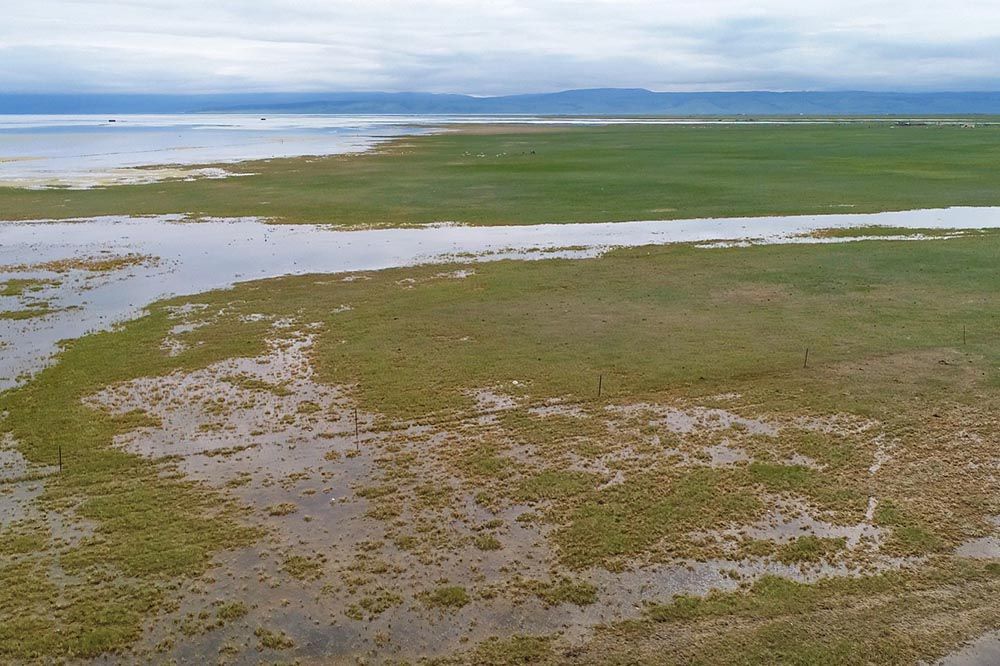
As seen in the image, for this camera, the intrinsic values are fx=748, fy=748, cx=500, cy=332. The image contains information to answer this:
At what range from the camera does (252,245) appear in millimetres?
48500

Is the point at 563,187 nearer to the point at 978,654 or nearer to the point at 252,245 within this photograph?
the point at 252,245

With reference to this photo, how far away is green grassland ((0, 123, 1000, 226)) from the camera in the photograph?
6009cm

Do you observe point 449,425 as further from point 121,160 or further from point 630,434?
point 121,160

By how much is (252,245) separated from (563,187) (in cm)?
3375

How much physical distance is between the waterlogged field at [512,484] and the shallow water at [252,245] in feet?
14.5

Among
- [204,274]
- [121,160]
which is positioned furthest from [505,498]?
[121,160]

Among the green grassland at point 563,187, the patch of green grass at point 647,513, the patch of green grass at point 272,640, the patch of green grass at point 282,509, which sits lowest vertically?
the patch of green grass at point 272,640

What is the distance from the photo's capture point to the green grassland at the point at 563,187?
60.1 metres

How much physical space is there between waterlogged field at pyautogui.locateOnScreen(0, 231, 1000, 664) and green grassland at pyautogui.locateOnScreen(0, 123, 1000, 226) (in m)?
27.1

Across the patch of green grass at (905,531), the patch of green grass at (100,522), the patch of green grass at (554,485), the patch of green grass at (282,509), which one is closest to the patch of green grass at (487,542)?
the patch of green grass at (554,485)

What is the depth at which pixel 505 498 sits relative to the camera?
18344 mm

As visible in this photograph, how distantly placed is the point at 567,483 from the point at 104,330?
22283mm

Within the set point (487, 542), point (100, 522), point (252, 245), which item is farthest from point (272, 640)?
point (252, 245)

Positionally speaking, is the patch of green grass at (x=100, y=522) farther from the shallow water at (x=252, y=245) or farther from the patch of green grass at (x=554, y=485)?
the shallow water at (x=252, y=245)
